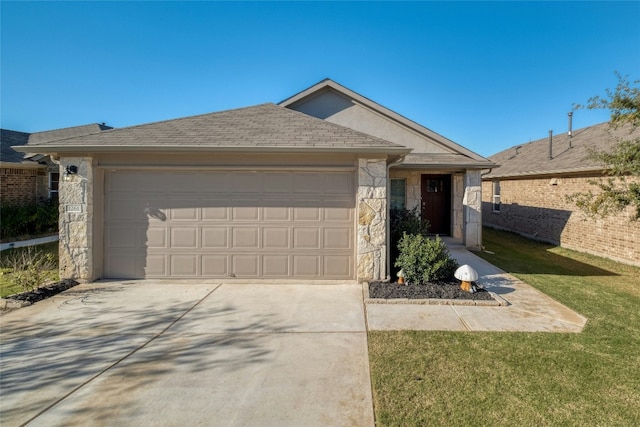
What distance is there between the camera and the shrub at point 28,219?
11200 millimetres

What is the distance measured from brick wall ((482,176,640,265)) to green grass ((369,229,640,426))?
592 centimetres

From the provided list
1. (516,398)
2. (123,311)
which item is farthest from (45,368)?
(516,398)

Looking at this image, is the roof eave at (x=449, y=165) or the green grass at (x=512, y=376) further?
the roof eave at (x=449, y=165)

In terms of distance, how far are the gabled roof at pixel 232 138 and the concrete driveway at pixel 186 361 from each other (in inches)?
119

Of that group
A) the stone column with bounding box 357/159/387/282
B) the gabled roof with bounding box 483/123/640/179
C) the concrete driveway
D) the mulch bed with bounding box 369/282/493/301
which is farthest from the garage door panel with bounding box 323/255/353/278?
the gabled roof with bounding box 483/123/640/179

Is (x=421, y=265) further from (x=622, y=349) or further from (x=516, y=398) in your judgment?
(x=516, y=398)

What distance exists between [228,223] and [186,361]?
11.7 ft

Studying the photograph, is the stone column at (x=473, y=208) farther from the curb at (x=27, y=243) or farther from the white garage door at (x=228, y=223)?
the curb at (x=27, y=243)

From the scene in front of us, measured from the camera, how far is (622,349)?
154 inches

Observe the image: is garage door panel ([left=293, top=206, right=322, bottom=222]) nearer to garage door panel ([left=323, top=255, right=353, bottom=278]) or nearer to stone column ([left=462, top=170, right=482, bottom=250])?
garage door panel ([left=323, top=255, right=353, bottom=278])

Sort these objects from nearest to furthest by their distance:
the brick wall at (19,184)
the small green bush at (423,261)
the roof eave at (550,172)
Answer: the small green bush at (423,261), the roof eave at (550,172), the brick wall at (19,184)

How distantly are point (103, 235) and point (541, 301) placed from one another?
359 inches

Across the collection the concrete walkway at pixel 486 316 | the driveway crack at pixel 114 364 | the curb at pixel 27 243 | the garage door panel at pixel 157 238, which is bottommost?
the driveway crack at pixel 114 364

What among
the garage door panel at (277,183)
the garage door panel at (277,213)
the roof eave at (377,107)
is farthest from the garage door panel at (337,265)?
the roof eave at (377,107)
